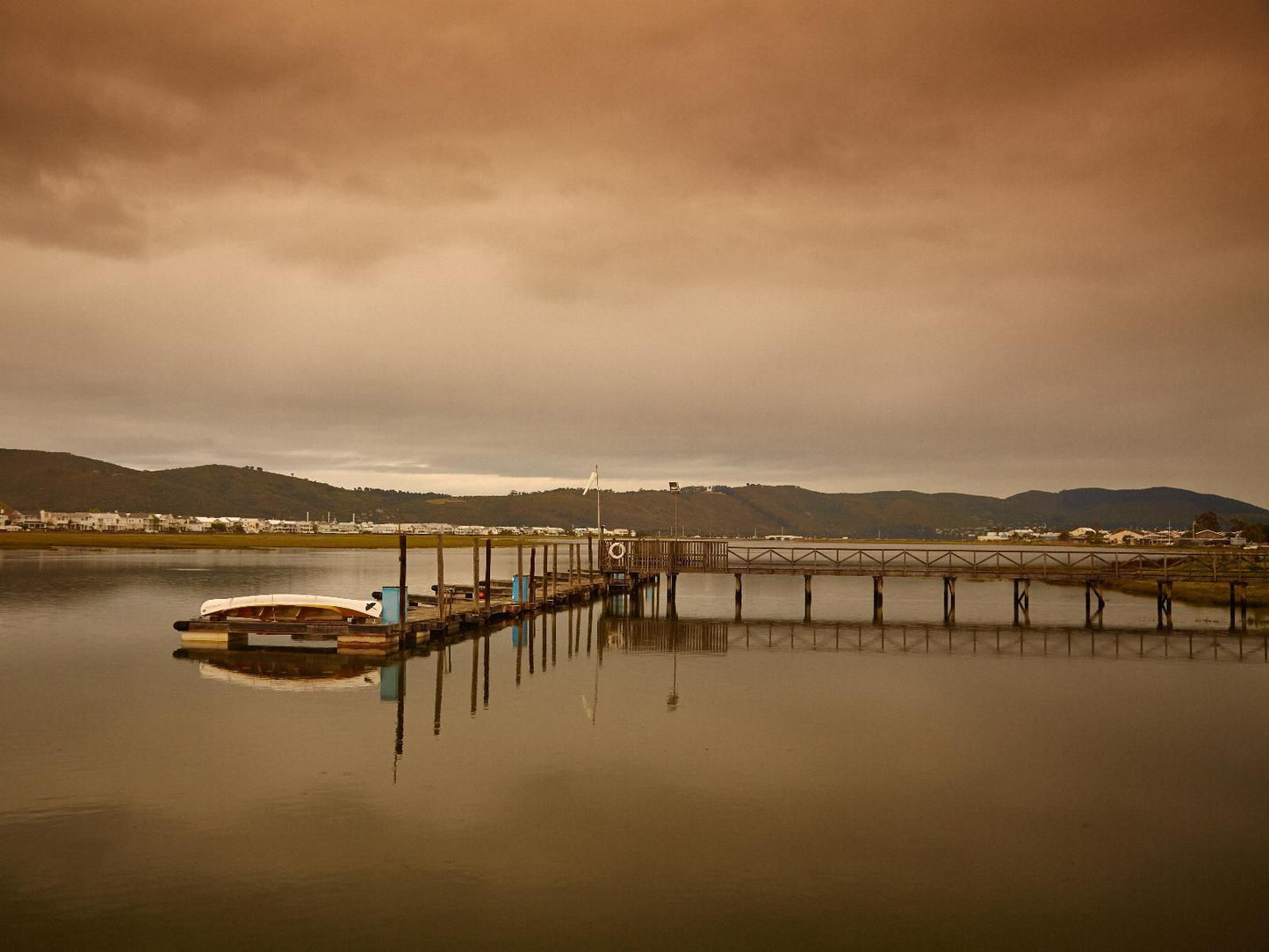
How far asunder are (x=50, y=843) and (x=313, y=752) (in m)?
6.10

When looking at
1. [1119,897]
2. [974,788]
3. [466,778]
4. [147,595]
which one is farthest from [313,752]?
[147,595]

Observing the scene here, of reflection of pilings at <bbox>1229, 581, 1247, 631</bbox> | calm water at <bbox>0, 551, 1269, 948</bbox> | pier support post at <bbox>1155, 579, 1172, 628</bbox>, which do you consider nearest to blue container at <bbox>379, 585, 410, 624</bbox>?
calm water at <bbox>0, 551, 1269, 948</bbox>

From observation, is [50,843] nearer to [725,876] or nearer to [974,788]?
[725,876]

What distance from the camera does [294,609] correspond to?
34.9 m

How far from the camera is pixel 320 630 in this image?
3350cm

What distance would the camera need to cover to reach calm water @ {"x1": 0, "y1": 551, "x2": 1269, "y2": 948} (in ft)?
39.1

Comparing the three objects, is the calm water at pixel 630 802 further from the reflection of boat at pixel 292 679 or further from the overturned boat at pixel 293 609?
the overturned boat at pixel 293 609

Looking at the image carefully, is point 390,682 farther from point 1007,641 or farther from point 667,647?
point 1007,641

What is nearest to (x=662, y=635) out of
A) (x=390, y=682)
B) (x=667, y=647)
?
(x=667, y=647)

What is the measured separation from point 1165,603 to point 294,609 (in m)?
47.5

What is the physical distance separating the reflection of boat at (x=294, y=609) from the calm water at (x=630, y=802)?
1832mm

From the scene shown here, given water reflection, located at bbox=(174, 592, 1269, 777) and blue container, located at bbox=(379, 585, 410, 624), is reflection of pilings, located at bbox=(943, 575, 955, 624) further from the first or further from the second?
blue container, located at bbox=(379, 585, 410, 624)

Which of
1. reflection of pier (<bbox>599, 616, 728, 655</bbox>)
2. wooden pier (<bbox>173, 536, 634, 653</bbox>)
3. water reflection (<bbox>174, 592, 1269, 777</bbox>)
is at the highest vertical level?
wooden pier (<bbox>173, 536, 634, 653</bbox>)

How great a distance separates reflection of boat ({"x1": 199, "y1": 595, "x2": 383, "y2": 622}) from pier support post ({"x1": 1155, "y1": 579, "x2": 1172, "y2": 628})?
4027 centimetres
